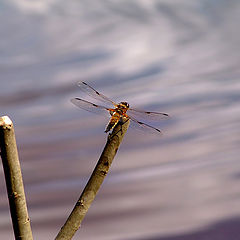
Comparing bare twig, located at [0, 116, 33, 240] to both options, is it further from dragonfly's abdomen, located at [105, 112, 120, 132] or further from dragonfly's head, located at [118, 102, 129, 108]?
dragonfly's head, located at [118, 102, 129, 108]

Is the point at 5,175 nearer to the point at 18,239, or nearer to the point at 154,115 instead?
the point at 18,239

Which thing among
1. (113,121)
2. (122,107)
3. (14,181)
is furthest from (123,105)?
(14,181)

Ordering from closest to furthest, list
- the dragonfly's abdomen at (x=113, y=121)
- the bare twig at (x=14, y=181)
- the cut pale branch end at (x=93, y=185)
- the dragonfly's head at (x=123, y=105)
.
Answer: the bare twig at (x=14, y=181)
the cut pale branch end at (x=93, y=185)
the dragonfly's abdomen at (x=113, y=121)
the dragonfly's head at (x=123, y=105)

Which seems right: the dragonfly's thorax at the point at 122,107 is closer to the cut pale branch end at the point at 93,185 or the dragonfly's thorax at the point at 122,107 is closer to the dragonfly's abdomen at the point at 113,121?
the dragonfly's abdomen at the point at 113,121

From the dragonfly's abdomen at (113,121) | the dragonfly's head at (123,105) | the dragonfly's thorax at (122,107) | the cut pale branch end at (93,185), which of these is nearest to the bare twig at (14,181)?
the cut pale branch end at (93,185)

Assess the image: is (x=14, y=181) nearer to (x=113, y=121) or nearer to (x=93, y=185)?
(x=93, y=185)

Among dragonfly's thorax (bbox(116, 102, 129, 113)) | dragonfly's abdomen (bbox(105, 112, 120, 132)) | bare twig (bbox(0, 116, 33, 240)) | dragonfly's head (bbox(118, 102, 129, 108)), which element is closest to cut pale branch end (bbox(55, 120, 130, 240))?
dragonfly's abdomen (bbox(105, 112, 120, 132))
